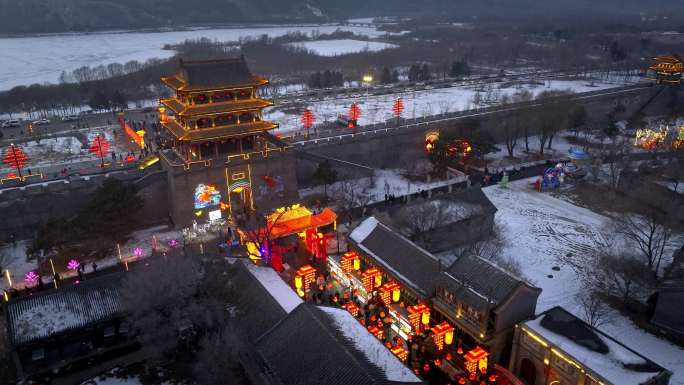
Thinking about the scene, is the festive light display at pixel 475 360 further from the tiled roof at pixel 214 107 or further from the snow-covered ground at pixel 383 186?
the tiled roof at pixel 214 107

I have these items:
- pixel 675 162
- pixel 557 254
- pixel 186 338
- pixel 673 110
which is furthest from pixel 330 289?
pixel 673 110

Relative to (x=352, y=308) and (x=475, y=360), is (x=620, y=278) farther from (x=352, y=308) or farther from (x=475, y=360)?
(x=352, y=308)

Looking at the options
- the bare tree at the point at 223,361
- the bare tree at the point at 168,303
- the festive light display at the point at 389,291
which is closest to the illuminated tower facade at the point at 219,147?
the bare tree at the point at 168,303

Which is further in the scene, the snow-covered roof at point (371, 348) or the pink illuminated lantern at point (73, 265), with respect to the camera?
the pink illuminated lantern at point (73, 265)

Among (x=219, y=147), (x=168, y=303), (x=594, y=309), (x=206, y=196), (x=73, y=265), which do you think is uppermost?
(x=219, y=147)

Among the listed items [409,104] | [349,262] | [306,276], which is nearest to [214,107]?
[306,276]

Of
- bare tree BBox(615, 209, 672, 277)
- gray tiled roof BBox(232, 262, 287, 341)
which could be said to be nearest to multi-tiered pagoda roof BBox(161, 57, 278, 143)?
gray tiled roof BBox(232, 262, 287, 341)
